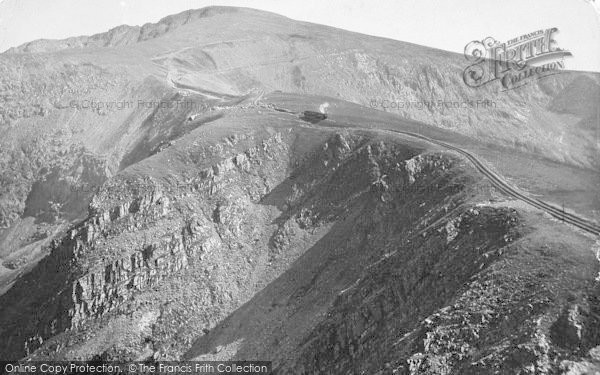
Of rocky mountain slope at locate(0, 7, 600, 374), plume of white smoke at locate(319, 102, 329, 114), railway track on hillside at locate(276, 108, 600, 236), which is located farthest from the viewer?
plume of white smoke at locate(319, 102, 329, 114)

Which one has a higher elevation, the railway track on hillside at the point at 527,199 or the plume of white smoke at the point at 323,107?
the plume of white smoke at the point at 323,107

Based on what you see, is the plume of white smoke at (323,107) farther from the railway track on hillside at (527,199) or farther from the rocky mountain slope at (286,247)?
the railway track on hillside at (527,199)

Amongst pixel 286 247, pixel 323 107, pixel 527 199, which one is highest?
pixel 323 107

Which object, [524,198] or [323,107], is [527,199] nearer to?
[524,198]

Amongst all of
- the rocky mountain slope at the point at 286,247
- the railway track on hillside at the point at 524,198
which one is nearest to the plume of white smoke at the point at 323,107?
the rocky mountain slope at the point at 286,247

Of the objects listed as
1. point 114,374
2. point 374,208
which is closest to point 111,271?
point 114,374

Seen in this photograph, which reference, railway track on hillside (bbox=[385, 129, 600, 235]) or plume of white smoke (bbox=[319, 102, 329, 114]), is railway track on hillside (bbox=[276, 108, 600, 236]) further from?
plume of white smoke (bbox=[319, 102, 329, 114])

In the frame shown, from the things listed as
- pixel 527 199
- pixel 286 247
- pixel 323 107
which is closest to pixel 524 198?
pixel 527 199

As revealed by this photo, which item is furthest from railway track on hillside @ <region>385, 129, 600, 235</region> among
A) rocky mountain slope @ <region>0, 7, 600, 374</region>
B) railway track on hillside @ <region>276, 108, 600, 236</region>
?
rocky mountain slope @ <region>0, 7, 600, 374</region>

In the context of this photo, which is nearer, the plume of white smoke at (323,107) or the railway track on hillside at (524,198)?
the railway track on hillside at (524,198)

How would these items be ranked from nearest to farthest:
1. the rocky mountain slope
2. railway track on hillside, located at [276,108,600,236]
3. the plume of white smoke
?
the rocky mountain slope < railway track on hillside, located at [276,108,600,236] < the plume of white smoke
